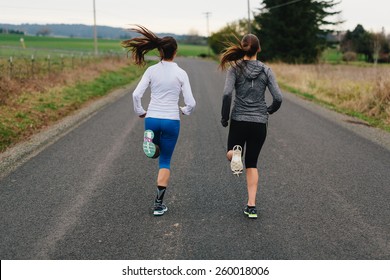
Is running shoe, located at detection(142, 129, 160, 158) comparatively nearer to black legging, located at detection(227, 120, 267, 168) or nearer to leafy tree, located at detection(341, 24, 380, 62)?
black legging, located at detection(227, 120, 267, 168)

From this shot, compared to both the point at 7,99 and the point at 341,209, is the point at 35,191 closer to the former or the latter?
the point at 341,209

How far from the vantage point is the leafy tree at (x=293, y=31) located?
46500 millimetres

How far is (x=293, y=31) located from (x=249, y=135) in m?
45.1

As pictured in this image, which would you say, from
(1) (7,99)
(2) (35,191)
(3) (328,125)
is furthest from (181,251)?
(1) (7,99)

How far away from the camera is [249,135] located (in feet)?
14.6

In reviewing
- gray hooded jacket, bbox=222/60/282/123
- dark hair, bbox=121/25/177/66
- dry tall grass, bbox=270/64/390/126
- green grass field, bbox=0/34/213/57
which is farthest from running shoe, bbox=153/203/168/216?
green grass field, bbox=0/34/213/57

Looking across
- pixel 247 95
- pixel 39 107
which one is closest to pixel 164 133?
pixel 247 95

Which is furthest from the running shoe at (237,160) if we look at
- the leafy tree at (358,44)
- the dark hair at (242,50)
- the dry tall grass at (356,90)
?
the leafy tree at (358,44)

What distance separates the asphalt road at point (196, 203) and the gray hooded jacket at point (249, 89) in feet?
3.80

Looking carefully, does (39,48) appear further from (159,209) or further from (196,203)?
(159,209)

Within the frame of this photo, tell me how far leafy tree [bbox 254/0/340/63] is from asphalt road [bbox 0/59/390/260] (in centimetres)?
4036

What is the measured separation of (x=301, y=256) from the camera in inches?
142

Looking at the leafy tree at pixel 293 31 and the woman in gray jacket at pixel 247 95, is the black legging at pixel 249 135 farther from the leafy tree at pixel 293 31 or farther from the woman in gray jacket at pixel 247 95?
the leafy tree at pixel 293 31

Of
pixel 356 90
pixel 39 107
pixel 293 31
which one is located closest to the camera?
pixel 39 107
